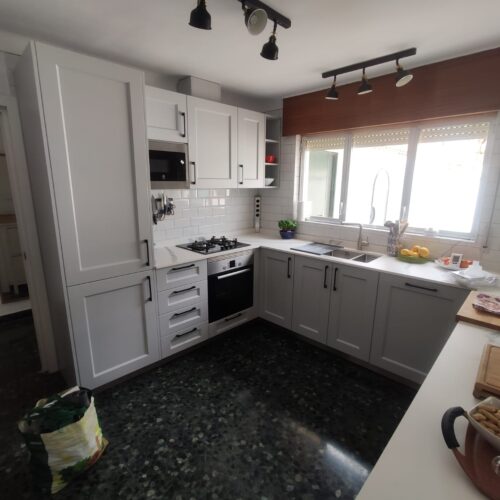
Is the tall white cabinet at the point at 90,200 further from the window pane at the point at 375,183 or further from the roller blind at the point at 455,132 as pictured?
the roller blind at the point at 455,132

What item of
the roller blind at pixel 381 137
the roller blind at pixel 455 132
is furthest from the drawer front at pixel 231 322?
the roller blind at pixel 455 132

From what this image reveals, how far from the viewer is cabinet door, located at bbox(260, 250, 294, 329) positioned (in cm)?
287

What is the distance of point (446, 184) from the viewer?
2477mm

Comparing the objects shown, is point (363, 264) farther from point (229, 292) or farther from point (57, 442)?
point (57, 442)

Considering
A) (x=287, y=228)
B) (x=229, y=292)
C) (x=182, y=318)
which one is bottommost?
(x=182, y=318)

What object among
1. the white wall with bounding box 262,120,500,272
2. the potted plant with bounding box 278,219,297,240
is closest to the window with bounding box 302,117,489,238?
the white wall with bounding box 262,120,500,272

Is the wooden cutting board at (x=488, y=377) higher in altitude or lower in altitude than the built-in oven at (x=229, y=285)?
higher

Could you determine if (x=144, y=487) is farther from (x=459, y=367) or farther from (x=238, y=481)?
(x=459, y=367)

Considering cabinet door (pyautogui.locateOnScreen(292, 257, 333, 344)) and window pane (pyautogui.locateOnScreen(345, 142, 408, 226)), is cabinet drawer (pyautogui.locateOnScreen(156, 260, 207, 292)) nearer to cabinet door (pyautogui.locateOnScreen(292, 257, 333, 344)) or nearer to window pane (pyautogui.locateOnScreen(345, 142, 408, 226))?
cabinet door (pyautogui.locateOnScreen(292, 257, 333, 344))

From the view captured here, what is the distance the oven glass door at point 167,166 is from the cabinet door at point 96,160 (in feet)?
1.21

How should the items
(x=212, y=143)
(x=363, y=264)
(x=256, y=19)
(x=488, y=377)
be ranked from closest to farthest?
(x=488, y=377) → (x=256, y=19) → (x=363, y=264) → (x=212, y=143)

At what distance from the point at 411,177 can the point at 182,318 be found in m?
2.36

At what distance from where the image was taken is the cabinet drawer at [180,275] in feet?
7.50

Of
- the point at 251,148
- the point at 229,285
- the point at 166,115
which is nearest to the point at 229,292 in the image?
the point at 229,285
